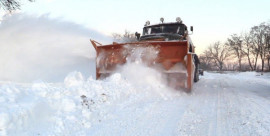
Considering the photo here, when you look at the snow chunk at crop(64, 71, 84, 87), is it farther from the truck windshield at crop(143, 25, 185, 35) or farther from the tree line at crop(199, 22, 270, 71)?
the tree line at crop(199, 22, 270, 71)

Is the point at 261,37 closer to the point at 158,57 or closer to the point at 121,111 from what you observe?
the point at 158,57

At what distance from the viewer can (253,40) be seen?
4350cm

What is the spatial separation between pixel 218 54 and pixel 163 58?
58.6 metres

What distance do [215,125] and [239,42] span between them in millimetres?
48461

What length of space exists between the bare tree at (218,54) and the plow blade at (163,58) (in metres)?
55.4

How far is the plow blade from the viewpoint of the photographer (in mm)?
6480

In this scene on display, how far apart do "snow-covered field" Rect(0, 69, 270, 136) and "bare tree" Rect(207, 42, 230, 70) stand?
57371mm

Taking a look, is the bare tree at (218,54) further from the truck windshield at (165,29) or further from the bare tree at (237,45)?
the truck windshield at (165,29)

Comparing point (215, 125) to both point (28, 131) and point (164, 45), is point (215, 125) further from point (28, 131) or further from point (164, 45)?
point (164, 45)

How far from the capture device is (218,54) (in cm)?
6134

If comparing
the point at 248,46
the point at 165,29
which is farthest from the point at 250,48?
the point at 165,29

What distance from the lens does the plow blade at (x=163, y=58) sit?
255 inches

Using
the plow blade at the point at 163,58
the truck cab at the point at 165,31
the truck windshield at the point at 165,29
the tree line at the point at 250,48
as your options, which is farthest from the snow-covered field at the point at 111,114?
the tree line at the point at 250,48

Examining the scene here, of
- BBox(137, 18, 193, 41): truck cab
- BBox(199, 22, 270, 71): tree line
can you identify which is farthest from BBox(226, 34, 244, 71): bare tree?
BBox(137, 18, 193, 41): truck cab
